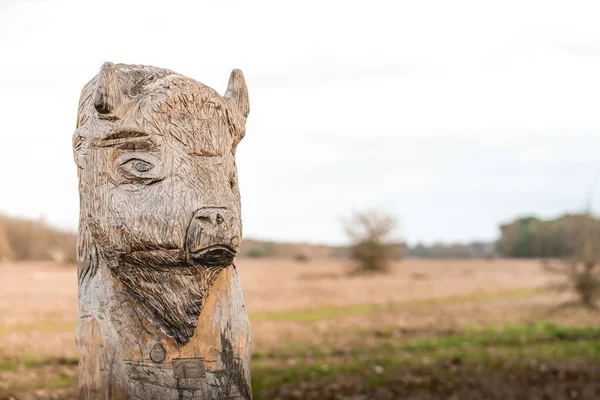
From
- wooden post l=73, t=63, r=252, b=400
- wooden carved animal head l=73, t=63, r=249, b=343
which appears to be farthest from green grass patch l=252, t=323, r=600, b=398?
wooden carved animal head l=73, t=63, r=249, b=343

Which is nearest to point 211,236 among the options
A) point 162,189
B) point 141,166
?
point 162,189

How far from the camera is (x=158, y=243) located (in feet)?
10.6

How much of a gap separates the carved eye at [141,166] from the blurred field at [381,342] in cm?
600

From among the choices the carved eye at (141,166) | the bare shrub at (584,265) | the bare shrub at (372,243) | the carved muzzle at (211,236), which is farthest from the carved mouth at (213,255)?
the bare shrub at (372,243)

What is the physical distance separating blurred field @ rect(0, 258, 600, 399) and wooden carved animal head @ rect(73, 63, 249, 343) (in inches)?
227

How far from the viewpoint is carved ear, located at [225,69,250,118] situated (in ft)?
12.2

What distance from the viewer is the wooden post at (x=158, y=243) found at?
3268 mm

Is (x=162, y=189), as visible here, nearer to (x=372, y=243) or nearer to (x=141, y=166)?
(x=141, y=166)

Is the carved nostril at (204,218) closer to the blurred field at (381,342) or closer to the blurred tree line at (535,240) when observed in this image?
the blurred field at (381,342)


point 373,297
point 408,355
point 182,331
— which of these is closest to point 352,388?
point 408,355

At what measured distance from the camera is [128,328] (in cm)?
343

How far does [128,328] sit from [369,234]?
102 feet

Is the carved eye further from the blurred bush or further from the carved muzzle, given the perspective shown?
the blurred bush

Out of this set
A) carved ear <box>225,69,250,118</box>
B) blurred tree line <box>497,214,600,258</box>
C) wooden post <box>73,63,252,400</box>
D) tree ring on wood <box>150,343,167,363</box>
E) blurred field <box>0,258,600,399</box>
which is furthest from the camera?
blurred tree line <box>497,214,600,258</box>
